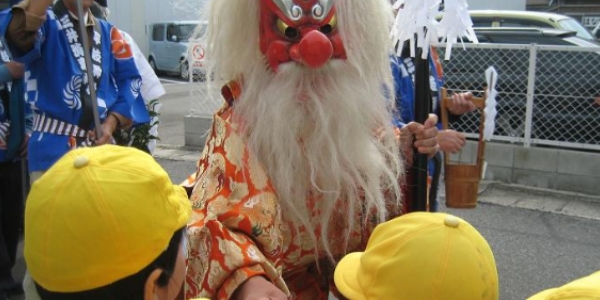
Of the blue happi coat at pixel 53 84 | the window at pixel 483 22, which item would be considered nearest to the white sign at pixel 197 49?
the blue happi coat at pixel 53 84

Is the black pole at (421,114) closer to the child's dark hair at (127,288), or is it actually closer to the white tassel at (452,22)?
the white tassel at (452,22)

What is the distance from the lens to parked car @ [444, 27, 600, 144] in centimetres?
498

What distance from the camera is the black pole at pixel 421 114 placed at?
159cm

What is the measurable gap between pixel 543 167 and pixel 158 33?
1341 centimetres

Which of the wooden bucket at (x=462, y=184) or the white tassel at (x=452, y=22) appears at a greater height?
the white tassel at (x=452, y=22)

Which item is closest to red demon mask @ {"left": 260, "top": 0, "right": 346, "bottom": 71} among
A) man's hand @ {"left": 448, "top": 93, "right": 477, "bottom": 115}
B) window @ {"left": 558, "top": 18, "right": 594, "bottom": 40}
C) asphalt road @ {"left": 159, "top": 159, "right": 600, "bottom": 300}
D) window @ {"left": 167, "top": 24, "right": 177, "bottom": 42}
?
man's hand @ {"left": 448, "top": 93, "right": 477, "bottom": 115}

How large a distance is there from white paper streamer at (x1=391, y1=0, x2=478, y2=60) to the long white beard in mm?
164

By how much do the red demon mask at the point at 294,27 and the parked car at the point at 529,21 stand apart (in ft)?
17.3

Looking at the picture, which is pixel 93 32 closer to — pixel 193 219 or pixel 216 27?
pixel 216 27

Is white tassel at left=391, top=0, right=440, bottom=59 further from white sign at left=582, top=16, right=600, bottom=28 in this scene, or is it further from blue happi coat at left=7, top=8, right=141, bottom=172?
white sign at left=582, top=16, right=600, bottom=28

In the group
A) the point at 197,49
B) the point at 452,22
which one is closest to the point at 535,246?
the point at 197,49

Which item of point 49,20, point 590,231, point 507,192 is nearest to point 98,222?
point 49,20

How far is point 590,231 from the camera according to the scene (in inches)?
164

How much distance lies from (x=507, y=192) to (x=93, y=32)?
373 cm
